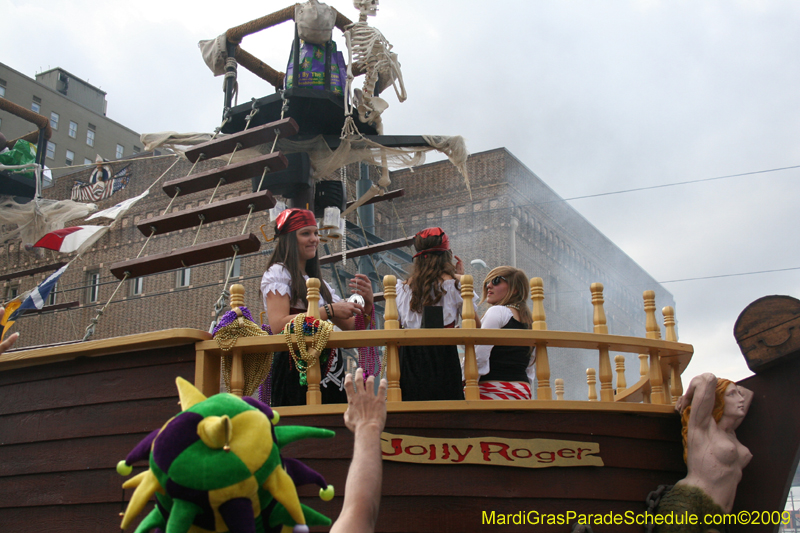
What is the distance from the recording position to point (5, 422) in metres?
3.84

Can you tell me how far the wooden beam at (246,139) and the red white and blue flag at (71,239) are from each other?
315 cm

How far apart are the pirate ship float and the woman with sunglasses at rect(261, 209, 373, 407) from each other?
282 millimetres

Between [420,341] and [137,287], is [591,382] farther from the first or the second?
[137,287]

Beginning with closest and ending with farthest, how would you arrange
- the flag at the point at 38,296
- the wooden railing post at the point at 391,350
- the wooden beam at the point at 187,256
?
the wooden railing post at the point at 391,350
the wooden beam at the point at 187,256
the flag at the point at 38,296

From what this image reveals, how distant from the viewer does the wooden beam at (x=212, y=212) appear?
5520 millimetres

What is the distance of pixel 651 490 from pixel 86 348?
112 inches

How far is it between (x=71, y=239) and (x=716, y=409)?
27.0ft

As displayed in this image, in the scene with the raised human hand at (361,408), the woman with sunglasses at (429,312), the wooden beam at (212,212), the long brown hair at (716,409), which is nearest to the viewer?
the raised human hand at (361,408)

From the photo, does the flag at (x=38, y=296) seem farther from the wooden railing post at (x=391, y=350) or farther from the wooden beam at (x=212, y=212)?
the wooden railing post at (x=391, y=350)

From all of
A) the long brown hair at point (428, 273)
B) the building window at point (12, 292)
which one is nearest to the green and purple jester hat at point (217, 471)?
the long brown hair at point (428, 273)

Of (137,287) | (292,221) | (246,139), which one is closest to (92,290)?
(137,287)

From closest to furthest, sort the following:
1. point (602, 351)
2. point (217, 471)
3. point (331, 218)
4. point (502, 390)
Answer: point (217, 471)
point (602, 351)
point (502, 390)
point (331, 218)

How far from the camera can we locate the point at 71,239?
934cm

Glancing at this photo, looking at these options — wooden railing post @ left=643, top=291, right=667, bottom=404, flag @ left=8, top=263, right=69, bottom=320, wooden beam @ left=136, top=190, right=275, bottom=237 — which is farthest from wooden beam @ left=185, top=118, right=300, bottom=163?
wooden railing post @ left=643, top=291, right=667, bottom=404
